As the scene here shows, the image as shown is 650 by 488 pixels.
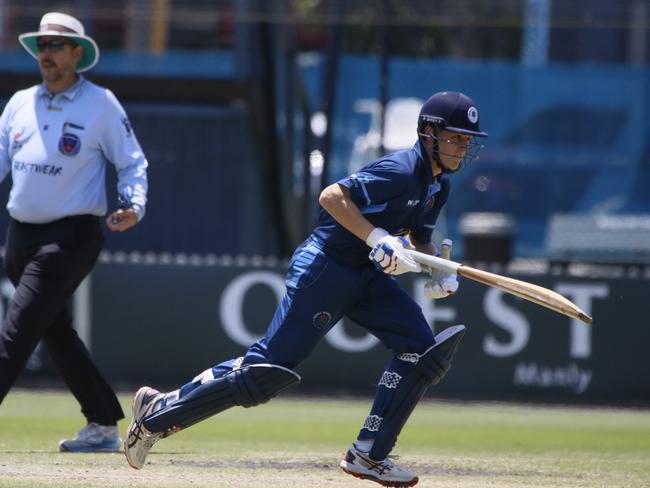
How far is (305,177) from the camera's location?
1410cm

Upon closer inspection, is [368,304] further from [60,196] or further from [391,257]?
[60,196]

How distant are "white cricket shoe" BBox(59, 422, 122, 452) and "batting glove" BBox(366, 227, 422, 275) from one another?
89.8 inches

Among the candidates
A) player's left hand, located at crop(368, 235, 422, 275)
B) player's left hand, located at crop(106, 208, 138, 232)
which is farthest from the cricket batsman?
player's left hand, located at crop(106, 208, 138, 232)

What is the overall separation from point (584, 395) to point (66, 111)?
6713mm

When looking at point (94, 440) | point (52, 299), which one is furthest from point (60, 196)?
point (94, 440)

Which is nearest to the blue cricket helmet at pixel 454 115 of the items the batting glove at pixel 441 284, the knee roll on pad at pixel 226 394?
the batting glove at pixel 441 284

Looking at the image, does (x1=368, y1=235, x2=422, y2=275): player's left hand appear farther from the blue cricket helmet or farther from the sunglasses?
the sunglasses

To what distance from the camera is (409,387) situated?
5.89m

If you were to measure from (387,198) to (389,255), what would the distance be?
0.32m

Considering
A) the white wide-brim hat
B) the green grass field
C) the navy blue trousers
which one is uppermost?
the white wide-brim hat

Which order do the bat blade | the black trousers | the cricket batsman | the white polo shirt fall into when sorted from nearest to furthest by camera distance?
1. the bat blade
2. the cricket batsman
3. the black trousers
4. the white polo shirt

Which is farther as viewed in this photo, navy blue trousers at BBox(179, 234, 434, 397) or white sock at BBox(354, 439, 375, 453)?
white sock at BBox(354, 439, 375, 453)

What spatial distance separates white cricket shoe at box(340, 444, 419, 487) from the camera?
579 cm

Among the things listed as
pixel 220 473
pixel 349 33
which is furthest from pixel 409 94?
pixel 220 473
